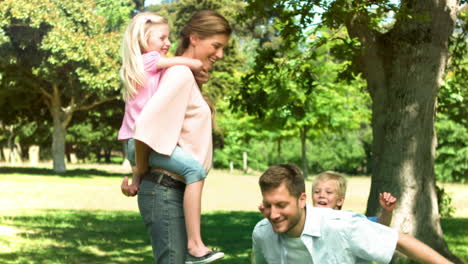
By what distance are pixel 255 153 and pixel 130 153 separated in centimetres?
4481

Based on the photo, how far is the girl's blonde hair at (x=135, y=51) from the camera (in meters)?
3.20

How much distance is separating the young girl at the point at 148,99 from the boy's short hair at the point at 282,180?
32 cm

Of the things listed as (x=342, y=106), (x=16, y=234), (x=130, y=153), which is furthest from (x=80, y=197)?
(x=130, y=153)

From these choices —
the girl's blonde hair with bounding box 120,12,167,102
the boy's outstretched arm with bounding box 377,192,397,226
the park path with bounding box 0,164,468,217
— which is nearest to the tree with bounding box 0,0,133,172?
the park path with bounding box 0,164,468,217

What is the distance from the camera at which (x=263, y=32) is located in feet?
210

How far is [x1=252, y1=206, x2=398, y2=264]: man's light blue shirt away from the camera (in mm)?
3338

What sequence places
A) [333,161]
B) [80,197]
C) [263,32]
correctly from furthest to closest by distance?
[263,32] → [333,161] → [80,197]

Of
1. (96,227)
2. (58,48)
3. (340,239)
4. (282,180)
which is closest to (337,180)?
(340,239)

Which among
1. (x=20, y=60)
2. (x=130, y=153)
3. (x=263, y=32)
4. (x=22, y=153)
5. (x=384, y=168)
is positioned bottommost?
(x=22, y=153)

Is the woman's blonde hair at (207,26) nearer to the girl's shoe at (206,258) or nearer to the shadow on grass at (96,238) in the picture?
the girl's shoe at (206,258)

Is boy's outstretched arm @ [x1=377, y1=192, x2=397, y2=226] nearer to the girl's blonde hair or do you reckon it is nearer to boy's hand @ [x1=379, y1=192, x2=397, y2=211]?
boy's hand @ [x1=379, y1=192, x2=397, y2=211]

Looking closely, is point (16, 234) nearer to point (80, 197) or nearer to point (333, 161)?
point (80, 197)

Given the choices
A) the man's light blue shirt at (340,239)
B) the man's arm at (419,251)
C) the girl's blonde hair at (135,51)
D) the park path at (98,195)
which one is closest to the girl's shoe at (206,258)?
the man's light blue shirt at (340,239)

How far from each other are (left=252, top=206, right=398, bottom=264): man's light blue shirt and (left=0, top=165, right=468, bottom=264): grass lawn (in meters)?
5.42
